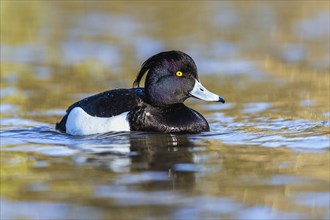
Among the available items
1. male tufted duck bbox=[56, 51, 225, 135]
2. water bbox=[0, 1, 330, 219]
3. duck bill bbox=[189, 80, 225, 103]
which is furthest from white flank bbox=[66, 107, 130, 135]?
duck bill bbox=[189, 80, 225, 103]

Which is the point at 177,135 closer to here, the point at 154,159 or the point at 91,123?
the point at 91,123

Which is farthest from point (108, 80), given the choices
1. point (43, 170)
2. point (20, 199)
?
point (20, 199)

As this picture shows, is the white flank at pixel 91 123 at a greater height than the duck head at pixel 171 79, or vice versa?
the duck head at pixel 171 79

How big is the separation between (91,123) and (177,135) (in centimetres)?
101

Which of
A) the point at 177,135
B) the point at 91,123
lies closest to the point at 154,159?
the point at 177,135

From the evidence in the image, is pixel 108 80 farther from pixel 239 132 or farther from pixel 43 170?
pixel 43 170

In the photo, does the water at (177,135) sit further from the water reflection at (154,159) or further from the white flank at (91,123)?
the white flank at (91,123)

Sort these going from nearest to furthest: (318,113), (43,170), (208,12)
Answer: (43,170) < (318,113) < (208,12)

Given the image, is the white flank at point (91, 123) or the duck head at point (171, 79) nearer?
the white flank at point (91, 123)

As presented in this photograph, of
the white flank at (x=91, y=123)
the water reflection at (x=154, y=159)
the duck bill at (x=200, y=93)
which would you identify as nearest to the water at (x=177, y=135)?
the water reflection at (x=154, y=159)

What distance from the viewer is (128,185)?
6.89 metres

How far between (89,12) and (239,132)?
14410 mm

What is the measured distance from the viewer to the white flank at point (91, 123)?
949 centimetres

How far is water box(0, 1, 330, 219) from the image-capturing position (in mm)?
6402
